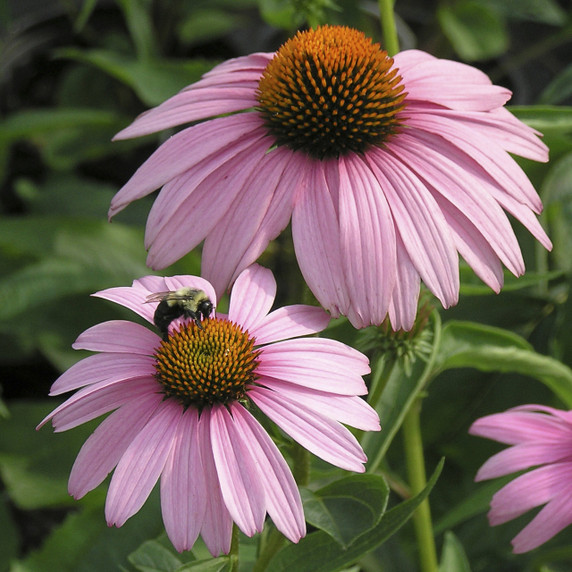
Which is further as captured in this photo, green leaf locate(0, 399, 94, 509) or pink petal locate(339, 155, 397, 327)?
green leaf locate(0, 399, 94, 509)

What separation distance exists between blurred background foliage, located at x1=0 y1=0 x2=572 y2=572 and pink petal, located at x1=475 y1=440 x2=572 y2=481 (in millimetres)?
128

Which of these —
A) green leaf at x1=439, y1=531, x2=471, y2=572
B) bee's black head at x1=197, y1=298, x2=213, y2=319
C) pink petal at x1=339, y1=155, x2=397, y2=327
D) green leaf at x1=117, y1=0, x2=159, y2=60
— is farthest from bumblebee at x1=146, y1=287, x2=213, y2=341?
green leaf at x1=117, y1=0, x2=159, y2=60

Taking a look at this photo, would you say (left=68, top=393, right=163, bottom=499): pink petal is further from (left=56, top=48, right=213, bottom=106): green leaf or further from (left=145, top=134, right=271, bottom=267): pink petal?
(left=56, top=48, right=213, bottom=106): green leaf

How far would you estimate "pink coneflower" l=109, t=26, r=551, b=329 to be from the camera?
599mm

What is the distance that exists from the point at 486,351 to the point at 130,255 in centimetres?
67

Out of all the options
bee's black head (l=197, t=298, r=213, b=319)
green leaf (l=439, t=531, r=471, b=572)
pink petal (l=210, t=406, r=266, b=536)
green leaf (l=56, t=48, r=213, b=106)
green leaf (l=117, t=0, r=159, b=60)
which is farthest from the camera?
green leaf (l=117, t=0, r=159, b=60)

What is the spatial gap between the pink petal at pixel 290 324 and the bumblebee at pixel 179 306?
42mm

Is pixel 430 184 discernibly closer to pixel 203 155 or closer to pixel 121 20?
pixel 203 155

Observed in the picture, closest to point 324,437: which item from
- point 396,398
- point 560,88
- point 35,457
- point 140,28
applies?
point 396,398

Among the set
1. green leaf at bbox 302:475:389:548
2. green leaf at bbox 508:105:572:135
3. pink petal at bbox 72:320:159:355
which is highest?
green leaf at bbox 508:105:572:135

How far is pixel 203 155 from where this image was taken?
0.65 meters

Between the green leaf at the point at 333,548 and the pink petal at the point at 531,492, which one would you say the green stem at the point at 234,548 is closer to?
the green leaf at the point at 333,548

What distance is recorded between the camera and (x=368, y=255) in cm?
59

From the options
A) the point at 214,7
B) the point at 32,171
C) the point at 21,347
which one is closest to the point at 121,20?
the point at 214,7
